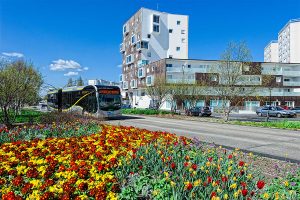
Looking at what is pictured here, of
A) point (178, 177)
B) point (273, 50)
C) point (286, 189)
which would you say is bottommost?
point (286, 189)

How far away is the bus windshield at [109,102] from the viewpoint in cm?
2698

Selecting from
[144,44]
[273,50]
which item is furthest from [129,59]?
[273,50]

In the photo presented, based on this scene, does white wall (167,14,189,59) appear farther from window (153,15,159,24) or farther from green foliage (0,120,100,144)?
green foliage (0,120,100,144)

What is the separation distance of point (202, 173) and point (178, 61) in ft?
203

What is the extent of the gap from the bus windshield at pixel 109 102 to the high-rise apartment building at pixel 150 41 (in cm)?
4640

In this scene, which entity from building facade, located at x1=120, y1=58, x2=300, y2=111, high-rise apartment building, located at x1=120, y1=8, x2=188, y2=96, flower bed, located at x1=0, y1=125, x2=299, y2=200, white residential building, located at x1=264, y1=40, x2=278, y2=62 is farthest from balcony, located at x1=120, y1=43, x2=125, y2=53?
flower bed, located at x1=0, y1=125, x2=299, y2=200

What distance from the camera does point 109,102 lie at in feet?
90.5

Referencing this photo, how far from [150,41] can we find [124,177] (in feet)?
252

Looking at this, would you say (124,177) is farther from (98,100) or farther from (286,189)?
(98,100)

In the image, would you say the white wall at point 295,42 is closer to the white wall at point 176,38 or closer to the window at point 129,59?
the white wall at point 176,38

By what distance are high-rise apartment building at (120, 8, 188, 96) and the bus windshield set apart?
4640cm

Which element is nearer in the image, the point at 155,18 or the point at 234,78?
the point at 234,78

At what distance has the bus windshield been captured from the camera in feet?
88.5

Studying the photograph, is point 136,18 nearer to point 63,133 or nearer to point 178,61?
point 178,61
